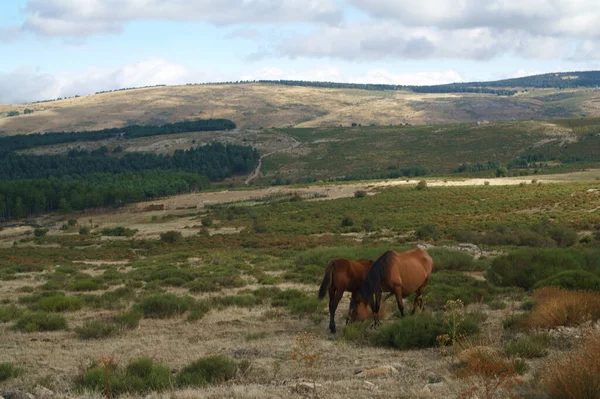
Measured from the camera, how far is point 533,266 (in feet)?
60.2

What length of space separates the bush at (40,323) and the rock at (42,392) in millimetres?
5857

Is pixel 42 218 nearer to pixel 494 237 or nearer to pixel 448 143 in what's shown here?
pixel 494 237

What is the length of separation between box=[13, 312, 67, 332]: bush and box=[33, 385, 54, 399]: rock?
5857mm

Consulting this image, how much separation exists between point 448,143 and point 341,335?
136 metres

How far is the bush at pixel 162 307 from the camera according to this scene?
15.6m

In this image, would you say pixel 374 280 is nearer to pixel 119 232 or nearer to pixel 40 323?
pixel 40 323

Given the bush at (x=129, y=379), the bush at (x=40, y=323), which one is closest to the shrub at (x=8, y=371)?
the bush at (x=129, y=379)

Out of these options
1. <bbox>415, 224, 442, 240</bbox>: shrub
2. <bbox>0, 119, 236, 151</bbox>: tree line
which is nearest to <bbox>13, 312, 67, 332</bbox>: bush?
<bbox>415, 224, 442, 240</bbox>: shrub

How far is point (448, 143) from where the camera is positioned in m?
142

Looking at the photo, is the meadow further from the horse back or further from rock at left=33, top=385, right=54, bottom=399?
the horse back

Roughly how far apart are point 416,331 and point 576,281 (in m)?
5.35

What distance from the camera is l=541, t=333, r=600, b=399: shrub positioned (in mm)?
6613

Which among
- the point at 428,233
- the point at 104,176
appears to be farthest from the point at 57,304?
the point at 104,176

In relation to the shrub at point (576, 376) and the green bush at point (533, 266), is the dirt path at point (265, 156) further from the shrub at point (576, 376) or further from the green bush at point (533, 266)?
the shrub at point (576, 376)
